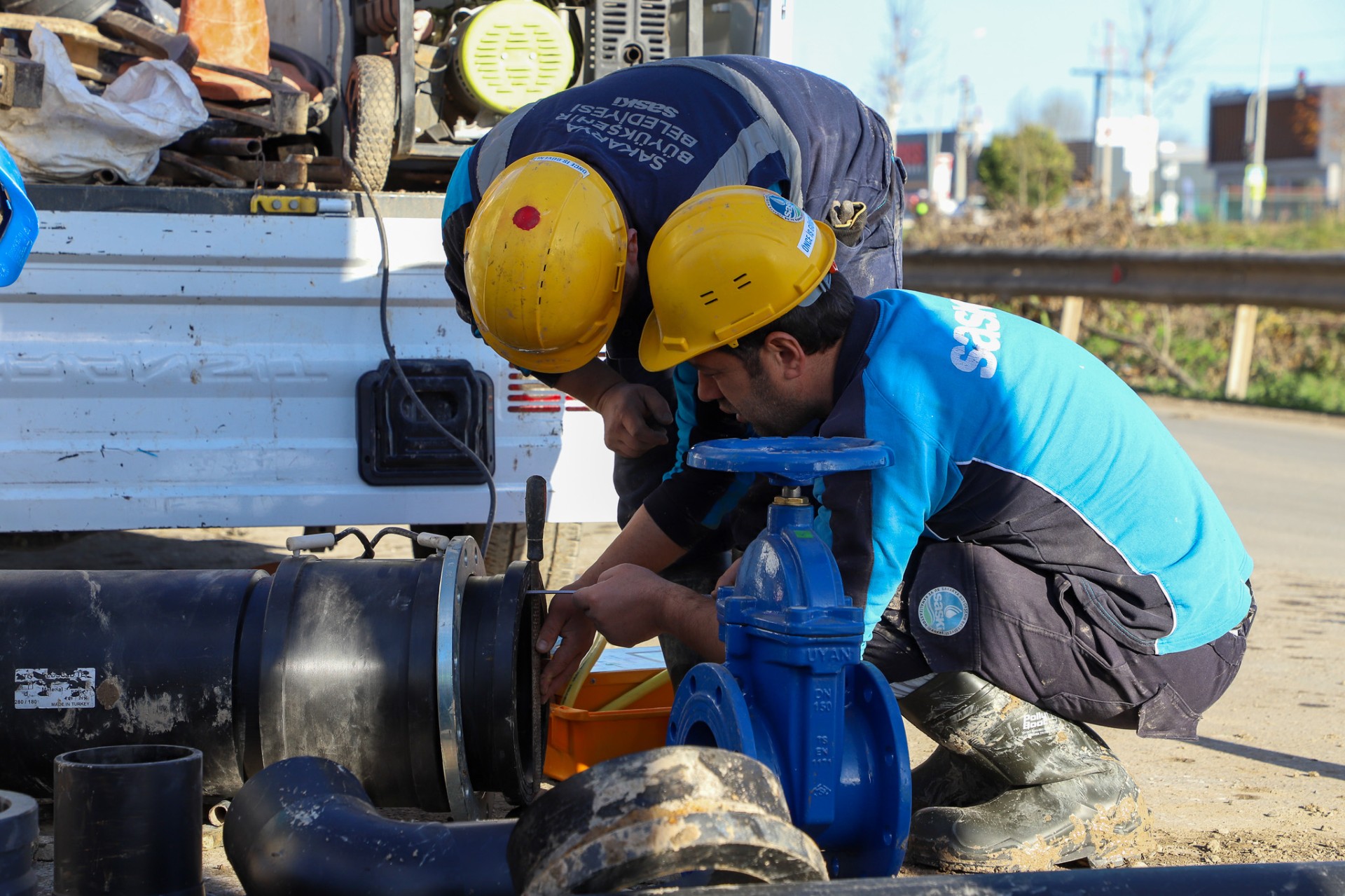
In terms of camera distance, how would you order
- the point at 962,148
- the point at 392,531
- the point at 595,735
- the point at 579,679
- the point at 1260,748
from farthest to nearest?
the point at 962,148 < the point at 1260,748 < the point at 392,531 < the point at 579,679 < the point at 595,735

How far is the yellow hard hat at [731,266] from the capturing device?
2.32 meters

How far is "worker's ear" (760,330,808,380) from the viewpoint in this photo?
2.35 meters

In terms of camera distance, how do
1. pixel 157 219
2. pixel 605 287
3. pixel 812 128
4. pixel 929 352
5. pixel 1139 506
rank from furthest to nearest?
pixel 157 219
pixel 812 128
pixel 605 287
pixel 1139 506
pixel 929 352

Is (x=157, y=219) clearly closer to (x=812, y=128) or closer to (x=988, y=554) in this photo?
(x=812, y=128)

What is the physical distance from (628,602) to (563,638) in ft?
0.82

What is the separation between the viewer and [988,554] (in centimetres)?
242

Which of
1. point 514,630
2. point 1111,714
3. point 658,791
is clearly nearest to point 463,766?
point 514,630

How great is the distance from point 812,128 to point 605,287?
731 mm

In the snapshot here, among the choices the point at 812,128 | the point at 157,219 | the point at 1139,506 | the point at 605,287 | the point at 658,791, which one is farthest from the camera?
the point at 157,219

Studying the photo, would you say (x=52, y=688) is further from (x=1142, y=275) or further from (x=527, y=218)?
(x=1142, y=275)

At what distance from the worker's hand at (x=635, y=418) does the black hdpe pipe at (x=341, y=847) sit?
1.22 m

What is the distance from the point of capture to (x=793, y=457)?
6.32 feet

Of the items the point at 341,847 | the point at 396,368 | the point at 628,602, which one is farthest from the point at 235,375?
the point at 341,847

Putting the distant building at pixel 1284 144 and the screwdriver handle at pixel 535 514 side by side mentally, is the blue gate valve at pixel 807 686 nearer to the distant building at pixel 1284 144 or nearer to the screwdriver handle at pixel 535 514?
the screwdriver handle at pixel 535 514
